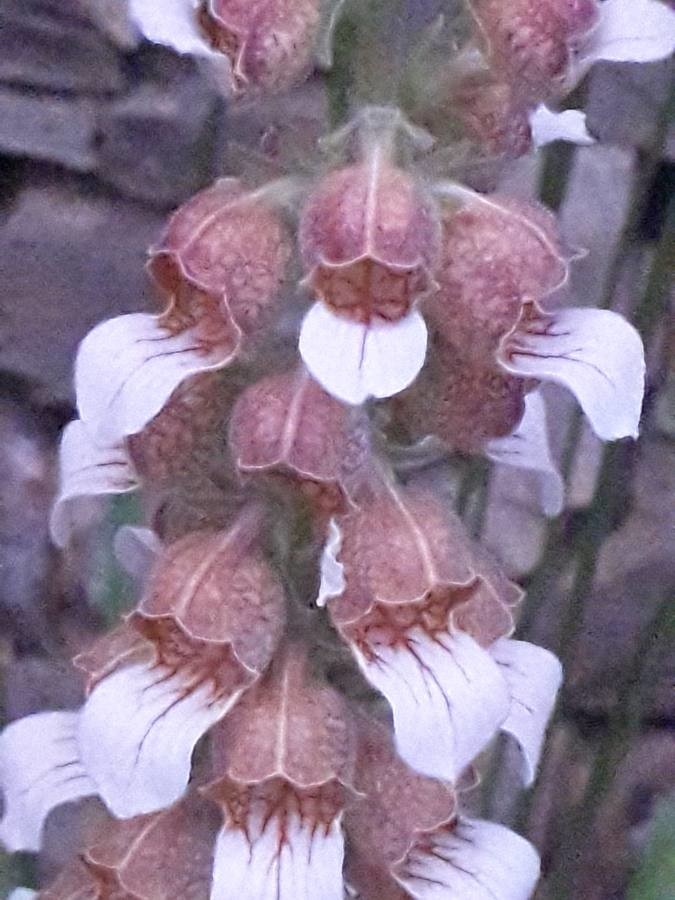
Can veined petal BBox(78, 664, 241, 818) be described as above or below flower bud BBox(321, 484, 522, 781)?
below

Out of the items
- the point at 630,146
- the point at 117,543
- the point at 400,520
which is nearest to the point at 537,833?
the point at 630,146

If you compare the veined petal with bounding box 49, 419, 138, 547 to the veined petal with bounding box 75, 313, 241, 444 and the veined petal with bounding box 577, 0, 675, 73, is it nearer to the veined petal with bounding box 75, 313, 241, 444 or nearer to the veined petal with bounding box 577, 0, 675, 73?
the veined petal with bounding box 75, 313, 241, 444

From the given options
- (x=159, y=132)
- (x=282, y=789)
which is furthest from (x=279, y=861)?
(x=159, y=132)

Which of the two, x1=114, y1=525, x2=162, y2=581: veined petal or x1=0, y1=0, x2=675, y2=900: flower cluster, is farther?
x1=114, y1=525, x2=162, y2=581: veined petal

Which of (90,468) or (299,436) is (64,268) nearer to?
(90,468)

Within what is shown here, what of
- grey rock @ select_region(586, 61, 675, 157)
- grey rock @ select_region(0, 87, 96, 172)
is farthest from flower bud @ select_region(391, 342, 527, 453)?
grey rock @ select_region(0, 87, 96, 172)

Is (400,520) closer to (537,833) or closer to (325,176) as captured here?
(325,176)

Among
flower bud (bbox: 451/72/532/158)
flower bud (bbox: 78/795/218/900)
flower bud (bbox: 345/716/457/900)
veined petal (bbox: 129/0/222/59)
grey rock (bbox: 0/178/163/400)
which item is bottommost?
grey rock (bbox: 0/178/163/400)
